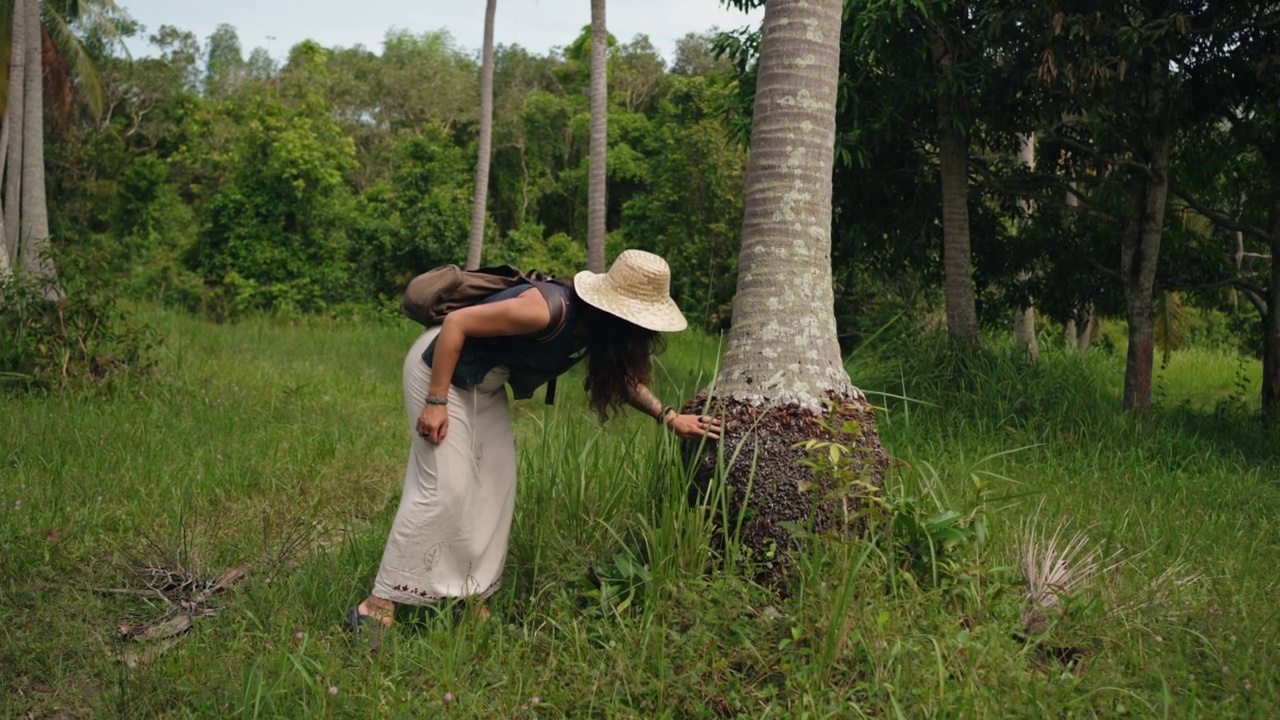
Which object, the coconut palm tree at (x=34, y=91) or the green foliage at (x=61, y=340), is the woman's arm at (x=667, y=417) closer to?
the green foliage at (x=61, y=340)

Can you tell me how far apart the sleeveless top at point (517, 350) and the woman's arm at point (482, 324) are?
0.09 m

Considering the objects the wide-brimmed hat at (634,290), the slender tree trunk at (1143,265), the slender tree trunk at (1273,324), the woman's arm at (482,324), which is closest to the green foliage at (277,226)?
the slender tree trunk at (1143,265)

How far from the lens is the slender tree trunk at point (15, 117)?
1466 cm

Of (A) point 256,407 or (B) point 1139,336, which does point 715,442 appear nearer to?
(A) point 256,407

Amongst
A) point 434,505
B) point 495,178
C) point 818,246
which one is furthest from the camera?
point 495,178

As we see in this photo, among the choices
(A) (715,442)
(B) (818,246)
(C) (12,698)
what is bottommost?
(C) (12,698)

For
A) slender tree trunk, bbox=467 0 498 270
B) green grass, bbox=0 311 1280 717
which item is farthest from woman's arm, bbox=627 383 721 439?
slender tree trunk, bbox=467 0 498 270

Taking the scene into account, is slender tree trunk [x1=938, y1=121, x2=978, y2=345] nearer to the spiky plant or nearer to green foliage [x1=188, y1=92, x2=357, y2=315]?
the spiky plant

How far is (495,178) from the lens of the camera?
29406 mm

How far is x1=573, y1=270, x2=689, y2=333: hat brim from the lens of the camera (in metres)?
4.03

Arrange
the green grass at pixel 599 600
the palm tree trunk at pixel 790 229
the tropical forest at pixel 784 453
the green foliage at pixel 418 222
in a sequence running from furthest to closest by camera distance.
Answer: the green foliage at pixel 418 222
the palm tree trunk at pixel 790 229
the tropical forest at pixel 784 453
the green grass at pixel 599 600

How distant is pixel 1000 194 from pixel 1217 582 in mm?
6441

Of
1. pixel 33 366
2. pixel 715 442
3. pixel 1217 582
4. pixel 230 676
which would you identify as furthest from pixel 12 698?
pixel 33 366

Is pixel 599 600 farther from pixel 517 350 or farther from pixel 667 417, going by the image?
pixel 517 350
